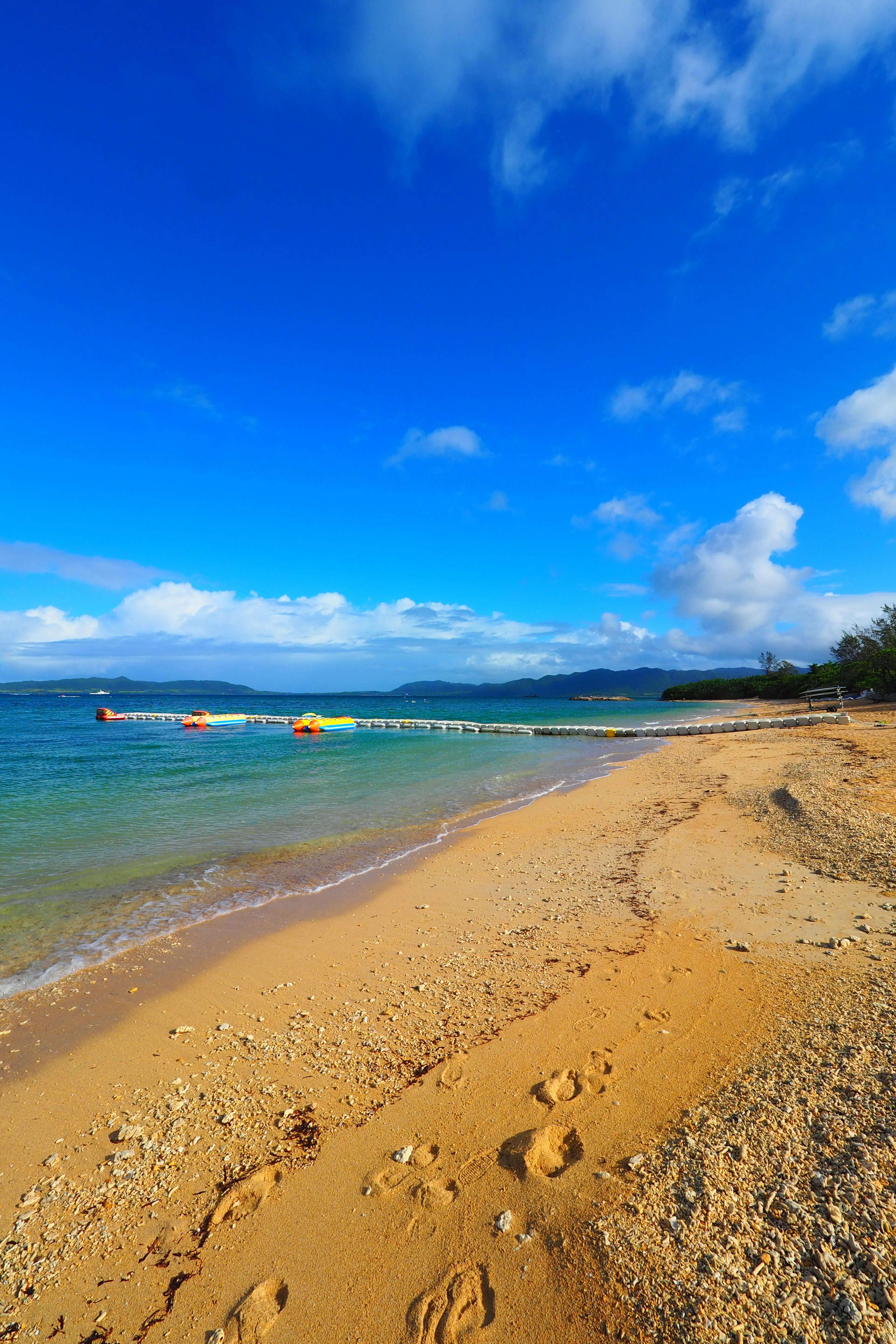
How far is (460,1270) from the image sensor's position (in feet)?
9.32

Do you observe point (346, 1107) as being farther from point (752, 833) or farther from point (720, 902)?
point (752, 833)

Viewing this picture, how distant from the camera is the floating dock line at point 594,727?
3588 cm

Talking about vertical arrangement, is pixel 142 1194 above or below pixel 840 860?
below

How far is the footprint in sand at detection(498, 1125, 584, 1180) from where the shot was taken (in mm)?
3377

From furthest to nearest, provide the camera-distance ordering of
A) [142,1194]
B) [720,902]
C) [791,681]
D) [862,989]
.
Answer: [791,681] < [720,902] < [862,989] < [142,1194]

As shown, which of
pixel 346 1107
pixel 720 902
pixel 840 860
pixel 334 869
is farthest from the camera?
pixel 334 869

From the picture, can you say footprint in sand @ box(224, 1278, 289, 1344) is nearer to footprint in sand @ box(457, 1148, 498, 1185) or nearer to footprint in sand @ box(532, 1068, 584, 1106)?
footprint in sand @ box(457, 1148, 498, 1185)

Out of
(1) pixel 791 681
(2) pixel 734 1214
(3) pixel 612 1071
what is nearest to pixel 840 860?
(3) pixel 612 1071

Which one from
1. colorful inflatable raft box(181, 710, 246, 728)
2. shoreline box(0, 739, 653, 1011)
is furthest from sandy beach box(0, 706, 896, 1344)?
colorful inflatable raft box(181, 710, 246, 728)

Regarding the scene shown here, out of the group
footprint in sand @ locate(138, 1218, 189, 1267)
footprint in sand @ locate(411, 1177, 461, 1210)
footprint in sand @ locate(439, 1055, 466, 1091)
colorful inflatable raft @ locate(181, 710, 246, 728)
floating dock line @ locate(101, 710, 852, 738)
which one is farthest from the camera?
colorful inflatable raft @ locate(181, 710, 246, 728)

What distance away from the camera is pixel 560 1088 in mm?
4129

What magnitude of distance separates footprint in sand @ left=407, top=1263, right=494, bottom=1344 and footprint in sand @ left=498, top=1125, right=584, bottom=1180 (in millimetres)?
622

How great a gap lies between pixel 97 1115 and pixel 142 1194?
1.05m

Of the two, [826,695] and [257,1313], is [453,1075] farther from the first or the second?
[826,695]
